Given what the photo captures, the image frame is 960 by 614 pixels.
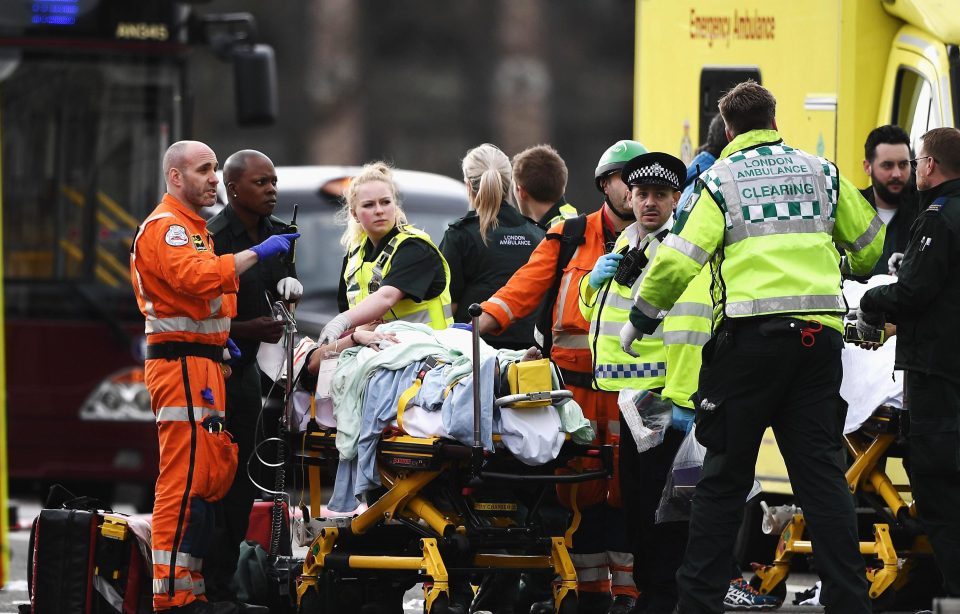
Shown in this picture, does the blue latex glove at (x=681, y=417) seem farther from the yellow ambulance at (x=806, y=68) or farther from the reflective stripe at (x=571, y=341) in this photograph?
the yellow ambulance at (x=806, y=68)

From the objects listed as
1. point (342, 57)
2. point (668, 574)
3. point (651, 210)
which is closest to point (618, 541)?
point (668, 574)

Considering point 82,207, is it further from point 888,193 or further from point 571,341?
point 888,193

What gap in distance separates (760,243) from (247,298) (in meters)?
2.42

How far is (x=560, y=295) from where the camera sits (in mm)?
7938

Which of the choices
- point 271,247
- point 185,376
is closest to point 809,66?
point 271,247

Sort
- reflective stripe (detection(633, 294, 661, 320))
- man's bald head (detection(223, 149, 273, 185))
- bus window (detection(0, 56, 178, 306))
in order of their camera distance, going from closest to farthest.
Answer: reflective stripe (detection(633, 294, 661, 320))
man's bald head (detection(223, 149, 273, 185))
bus window (detection(0, 56, 178, 306))

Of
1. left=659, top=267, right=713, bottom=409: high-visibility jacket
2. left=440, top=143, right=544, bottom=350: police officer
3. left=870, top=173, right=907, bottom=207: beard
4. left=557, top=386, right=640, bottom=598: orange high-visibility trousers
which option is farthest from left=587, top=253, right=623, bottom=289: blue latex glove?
left=870, top=173, right=907, bottom=207: beard

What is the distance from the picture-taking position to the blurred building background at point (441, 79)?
22.7 m

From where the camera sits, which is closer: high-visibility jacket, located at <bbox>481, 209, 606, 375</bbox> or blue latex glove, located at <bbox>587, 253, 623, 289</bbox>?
blue latex glove, located at <bbox>587, 253, 623, 289</bbox>

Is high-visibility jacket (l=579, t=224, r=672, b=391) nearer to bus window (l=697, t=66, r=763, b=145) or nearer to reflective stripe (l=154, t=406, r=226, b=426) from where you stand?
reflective stripe (l=154, t=406, r=226, b=426)

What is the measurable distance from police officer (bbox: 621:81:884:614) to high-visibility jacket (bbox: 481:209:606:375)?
96 cm

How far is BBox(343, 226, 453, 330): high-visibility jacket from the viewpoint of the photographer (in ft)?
26.2

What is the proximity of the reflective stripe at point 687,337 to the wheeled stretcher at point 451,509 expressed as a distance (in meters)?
0.49

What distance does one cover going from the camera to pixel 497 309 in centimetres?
786
